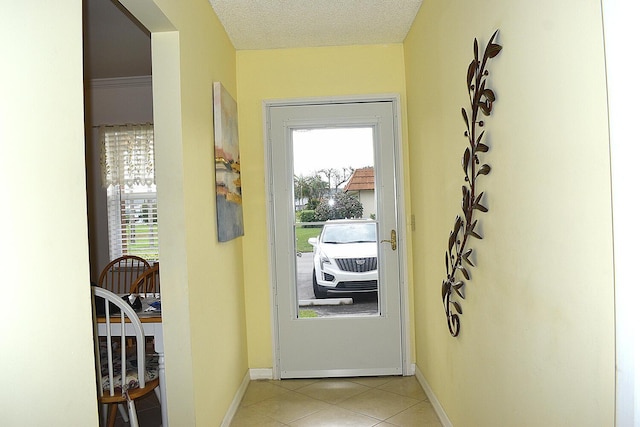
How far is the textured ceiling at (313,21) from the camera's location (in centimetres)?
312

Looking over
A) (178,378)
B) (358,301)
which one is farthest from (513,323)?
(358,301)

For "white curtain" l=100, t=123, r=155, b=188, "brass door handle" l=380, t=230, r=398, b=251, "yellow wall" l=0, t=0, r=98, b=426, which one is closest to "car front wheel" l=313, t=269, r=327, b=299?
"brass door handle" l=380, t=230, r=398, b=251

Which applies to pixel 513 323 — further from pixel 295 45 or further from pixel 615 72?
pixel 295 45

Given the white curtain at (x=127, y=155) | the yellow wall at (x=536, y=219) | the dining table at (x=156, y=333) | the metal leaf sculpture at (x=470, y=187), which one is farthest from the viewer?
the white curtain at (x=127, y=155)

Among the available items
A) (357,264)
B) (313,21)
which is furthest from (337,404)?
(313,21)

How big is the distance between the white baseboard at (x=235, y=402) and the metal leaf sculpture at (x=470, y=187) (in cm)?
137

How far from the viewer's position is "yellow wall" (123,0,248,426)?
233cm

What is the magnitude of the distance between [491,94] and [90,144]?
161 inches

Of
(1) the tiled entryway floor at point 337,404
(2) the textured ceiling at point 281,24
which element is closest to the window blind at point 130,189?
(2) the textured ceiling at point 281,24

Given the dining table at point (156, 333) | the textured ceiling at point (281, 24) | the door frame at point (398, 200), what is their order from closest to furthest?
the dining table at point (156, 333) → the textured ceiling at point (281, 24) → the door frame at point (398, 200)

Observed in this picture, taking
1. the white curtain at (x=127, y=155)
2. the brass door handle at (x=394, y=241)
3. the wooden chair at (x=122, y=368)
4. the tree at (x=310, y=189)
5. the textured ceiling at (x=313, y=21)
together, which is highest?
the textured ceiling at (x=313, y=21)

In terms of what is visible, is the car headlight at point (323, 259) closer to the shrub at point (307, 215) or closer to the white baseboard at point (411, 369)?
the shrub at point (307, 215)

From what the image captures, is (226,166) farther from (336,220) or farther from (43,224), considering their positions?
(43,224)

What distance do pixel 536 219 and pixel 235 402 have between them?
237 centimetres
